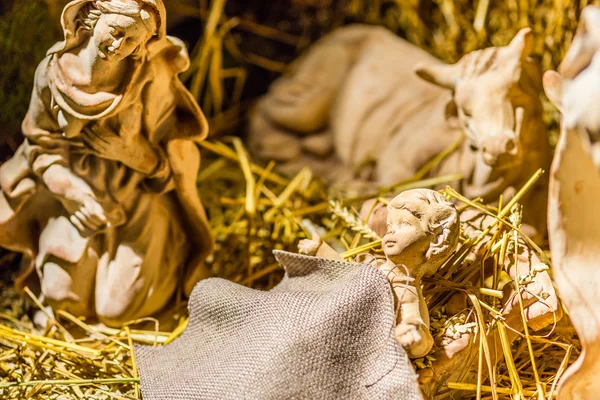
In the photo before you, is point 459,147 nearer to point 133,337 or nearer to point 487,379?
point 487,379

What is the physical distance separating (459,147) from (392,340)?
99 centimetres

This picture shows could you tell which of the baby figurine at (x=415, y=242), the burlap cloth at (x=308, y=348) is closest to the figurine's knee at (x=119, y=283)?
the burlap cloth at (x=308, y=348)

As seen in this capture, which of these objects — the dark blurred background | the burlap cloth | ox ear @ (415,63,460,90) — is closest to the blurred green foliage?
the dark blurred background

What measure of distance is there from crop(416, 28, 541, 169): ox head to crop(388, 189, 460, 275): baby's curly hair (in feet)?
1.67

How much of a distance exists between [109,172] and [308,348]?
25.4 inches

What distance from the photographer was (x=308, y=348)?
4.35 ft

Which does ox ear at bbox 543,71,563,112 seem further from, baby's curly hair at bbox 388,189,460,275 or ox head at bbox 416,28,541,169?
ox head at bbox 416,28,541,169

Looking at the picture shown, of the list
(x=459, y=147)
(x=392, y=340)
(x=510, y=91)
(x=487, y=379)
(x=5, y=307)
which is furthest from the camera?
(x=459, y=147)

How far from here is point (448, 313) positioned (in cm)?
147

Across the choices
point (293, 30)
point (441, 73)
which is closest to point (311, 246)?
point (441, 73)

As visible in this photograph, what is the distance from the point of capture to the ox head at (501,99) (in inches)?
71.7

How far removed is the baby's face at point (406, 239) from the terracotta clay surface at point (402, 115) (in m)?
0.56

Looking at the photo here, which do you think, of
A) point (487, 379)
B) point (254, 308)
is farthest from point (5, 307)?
point (487, 379)

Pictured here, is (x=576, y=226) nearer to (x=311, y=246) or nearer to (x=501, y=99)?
(x=311, y=246)
